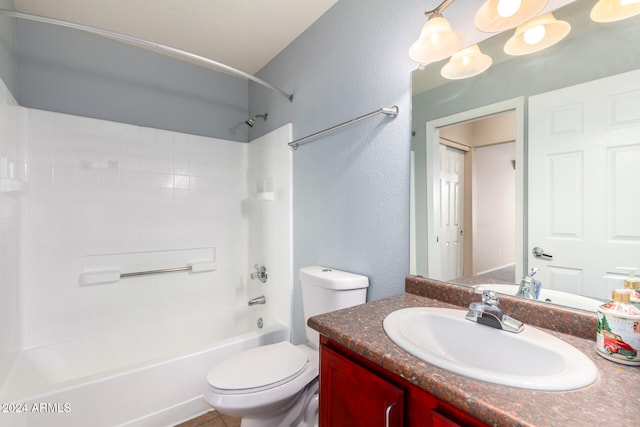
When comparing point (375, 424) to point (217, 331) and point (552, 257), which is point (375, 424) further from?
point (217, 331)

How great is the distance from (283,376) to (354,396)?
0.59 metres

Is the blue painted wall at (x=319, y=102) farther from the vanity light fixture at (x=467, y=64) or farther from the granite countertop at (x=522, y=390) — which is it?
the granite countertop at (x=522, y=390)

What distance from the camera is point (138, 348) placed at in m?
2.05

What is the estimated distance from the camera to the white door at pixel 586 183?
72cm

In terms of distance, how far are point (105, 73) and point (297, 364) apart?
238 centimetres

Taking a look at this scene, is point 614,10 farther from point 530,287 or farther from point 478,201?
point 530,287

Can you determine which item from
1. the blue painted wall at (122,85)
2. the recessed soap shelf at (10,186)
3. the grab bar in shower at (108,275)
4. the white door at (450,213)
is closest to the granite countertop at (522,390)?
the white door at (450,213)

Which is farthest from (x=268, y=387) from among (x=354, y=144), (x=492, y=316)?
(x=354, y=144)

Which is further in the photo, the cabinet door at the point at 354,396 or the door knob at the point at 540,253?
the door knob at the point at 540,253

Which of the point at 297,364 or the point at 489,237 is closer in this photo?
the point at 489,237

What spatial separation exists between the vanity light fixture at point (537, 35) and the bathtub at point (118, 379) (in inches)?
76.3

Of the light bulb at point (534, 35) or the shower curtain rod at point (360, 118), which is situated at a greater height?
the light bulb at point (534, 35)

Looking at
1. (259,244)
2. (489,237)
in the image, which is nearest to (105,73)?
(259,244)

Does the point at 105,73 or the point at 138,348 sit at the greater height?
the point at 105,73
